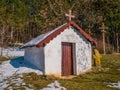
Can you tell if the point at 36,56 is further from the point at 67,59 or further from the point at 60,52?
the point at 67,59

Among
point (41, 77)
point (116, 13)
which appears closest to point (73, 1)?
point (116, 13)

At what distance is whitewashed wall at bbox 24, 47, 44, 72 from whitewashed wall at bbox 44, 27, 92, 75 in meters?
0.46

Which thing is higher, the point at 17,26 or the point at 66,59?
the point at 17,26

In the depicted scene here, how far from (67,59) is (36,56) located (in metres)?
2.53

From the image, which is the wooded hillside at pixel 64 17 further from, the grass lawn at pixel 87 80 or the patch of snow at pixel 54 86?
the patch of snow at pixel 54 86

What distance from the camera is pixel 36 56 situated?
21.2m

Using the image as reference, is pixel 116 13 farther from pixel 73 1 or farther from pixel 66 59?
pixel 66 59

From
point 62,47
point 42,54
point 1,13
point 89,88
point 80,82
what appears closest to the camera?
point 89,88

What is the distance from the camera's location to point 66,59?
22031 mm

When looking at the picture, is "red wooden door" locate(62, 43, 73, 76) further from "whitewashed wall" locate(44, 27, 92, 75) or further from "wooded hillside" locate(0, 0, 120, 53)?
"wooded hillside" locate(0, 0, 120, 53)

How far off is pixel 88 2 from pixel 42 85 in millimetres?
30845

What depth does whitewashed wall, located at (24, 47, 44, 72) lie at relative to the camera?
2045 centimetres

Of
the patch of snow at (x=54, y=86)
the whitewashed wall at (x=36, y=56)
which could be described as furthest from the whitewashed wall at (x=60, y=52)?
the patch of snow at (x=54, y=86)

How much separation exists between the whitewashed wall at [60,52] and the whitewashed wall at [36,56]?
0.46m
